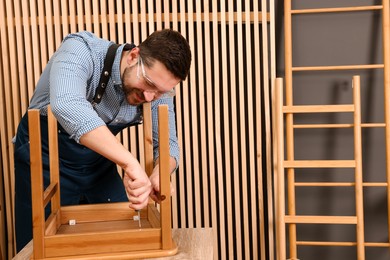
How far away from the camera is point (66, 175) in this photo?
2299 millimetres

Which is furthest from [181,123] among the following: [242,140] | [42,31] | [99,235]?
[99,235]

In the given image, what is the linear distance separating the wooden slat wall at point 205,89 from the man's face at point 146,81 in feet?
3.99

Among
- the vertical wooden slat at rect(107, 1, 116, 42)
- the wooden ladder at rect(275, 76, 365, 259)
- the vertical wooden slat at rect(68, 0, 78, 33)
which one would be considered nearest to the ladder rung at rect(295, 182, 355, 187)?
the wooden ladder at rect(275, 76, 365, 259)

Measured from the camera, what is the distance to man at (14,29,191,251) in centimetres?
174

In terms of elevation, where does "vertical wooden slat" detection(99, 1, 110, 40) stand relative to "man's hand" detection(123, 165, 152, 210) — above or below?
above

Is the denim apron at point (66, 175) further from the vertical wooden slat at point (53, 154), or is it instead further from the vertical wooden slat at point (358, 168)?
the vertical wooden slat at point (358, 168)

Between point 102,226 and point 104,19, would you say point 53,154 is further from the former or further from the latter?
point 104,19

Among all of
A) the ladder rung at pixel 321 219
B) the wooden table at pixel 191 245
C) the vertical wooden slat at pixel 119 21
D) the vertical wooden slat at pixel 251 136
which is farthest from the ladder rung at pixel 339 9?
the wooden table at pixel 191 245

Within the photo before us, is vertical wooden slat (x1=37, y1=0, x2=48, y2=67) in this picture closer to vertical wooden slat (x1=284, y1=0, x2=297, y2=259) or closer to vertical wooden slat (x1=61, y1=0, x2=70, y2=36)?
vertical wooden slat (x1=61, y1=0, x2=70, y2=36)

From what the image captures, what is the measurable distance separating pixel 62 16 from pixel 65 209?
1.72 meters

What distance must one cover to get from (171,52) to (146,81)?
0.18m

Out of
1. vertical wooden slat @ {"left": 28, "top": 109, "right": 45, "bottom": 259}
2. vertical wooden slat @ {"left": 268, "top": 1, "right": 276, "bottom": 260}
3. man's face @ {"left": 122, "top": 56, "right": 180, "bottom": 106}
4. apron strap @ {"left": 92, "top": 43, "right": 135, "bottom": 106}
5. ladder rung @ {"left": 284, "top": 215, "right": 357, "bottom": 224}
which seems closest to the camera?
vertical wooden slat @ {"left": 28, "top": 109, "right": 45, "bottom": 259}

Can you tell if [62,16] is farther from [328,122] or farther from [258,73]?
[328,122]

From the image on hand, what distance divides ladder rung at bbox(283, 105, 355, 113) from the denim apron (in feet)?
3.85
